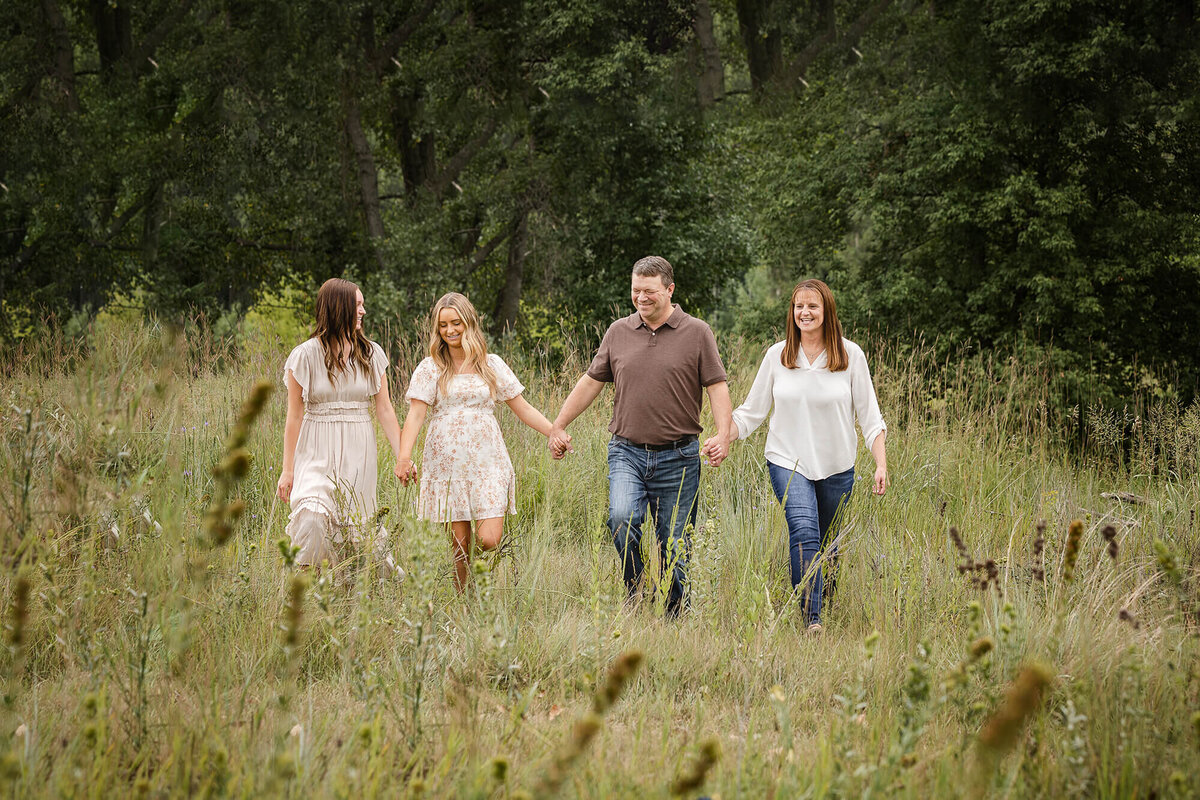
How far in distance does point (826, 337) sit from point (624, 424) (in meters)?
1.19

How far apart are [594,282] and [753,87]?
5.26 m

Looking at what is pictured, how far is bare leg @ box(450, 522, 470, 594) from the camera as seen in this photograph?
4613mm

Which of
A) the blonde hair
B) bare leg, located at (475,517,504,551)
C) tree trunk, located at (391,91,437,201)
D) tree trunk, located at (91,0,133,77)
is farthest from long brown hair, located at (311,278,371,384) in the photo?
tree trunk, located at (91,0,133,77)

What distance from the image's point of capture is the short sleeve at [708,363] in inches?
191

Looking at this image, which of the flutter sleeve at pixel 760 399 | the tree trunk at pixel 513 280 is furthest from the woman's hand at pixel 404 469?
the tree trunk at pixel 513 280

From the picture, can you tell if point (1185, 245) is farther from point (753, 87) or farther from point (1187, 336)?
point (753, 87)

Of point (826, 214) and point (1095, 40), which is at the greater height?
point (1095, 40)

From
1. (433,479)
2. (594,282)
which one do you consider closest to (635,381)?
(433,479)

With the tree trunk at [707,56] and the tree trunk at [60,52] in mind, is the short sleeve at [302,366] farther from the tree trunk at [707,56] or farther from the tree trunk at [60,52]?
the tree trunk at [60,52]

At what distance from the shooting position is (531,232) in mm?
17016

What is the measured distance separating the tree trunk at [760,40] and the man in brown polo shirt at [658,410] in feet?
46.9

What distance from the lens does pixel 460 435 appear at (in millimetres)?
4723

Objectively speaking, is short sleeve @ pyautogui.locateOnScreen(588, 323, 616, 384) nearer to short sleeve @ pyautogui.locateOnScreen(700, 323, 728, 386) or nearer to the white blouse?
short sleeve @ pyautogui.locateOnScreen(700, 323, 728, 386)

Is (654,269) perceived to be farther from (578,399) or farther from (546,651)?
(546,651)
